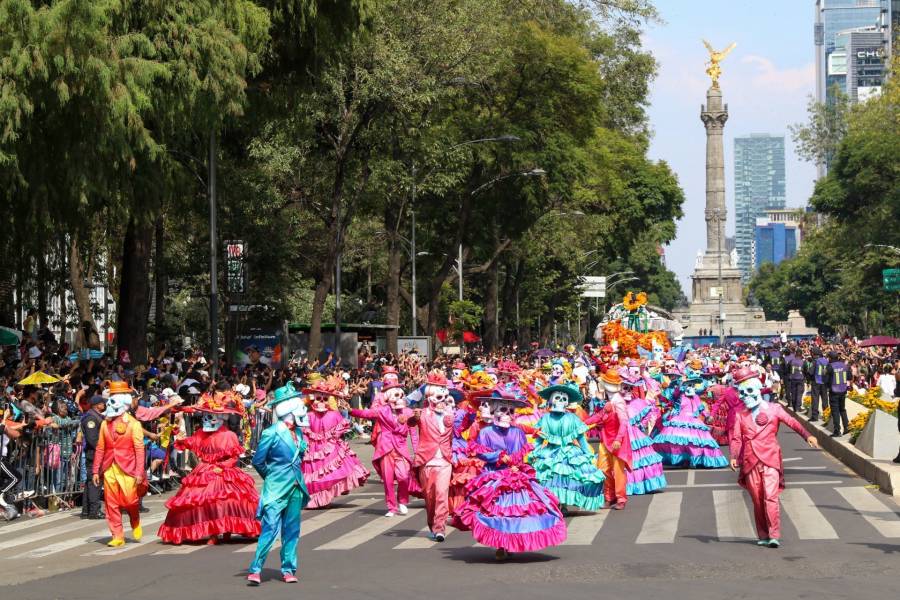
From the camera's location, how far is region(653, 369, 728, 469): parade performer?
72.4ft

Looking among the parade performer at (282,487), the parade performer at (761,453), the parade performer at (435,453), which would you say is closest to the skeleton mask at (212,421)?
the parade performer at (435,453)

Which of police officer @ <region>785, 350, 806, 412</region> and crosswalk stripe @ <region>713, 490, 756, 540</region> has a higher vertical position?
police officer @ <region>785, 350, 806, 412</region>

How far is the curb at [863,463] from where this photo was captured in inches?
716

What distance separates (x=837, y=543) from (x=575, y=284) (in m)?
60.3

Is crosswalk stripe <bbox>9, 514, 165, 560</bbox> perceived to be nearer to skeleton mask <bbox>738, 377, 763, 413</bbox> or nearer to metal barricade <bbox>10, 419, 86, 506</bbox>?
metal barricade <bbox>10, 419, 86, 506</bbox>

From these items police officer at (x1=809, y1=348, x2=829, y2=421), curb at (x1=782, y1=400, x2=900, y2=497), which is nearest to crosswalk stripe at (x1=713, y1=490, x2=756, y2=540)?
curb at (x1=782, y1=400, x2=900, y2=497)

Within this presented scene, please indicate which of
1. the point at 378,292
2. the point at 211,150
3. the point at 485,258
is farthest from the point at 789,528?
the point at 378,292

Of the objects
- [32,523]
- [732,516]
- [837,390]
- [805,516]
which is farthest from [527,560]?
[837,390]

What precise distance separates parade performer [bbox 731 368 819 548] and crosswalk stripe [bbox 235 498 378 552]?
480cm

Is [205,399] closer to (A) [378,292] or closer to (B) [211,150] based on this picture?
(B) [211,150]

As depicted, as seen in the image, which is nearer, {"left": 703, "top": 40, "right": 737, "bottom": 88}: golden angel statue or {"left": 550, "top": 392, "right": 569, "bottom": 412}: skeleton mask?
{"left": 550, "top": 392, "right": 569, "bottom": 412}: skeleton mask

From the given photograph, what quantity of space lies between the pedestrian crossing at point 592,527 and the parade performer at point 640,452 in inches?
10.0

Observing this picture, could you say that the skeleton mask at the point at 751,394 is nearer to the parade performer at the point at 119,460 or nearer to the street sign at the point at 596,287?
the parade performer at the point at 119,460

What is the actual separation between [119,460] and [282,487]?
3144 mm
